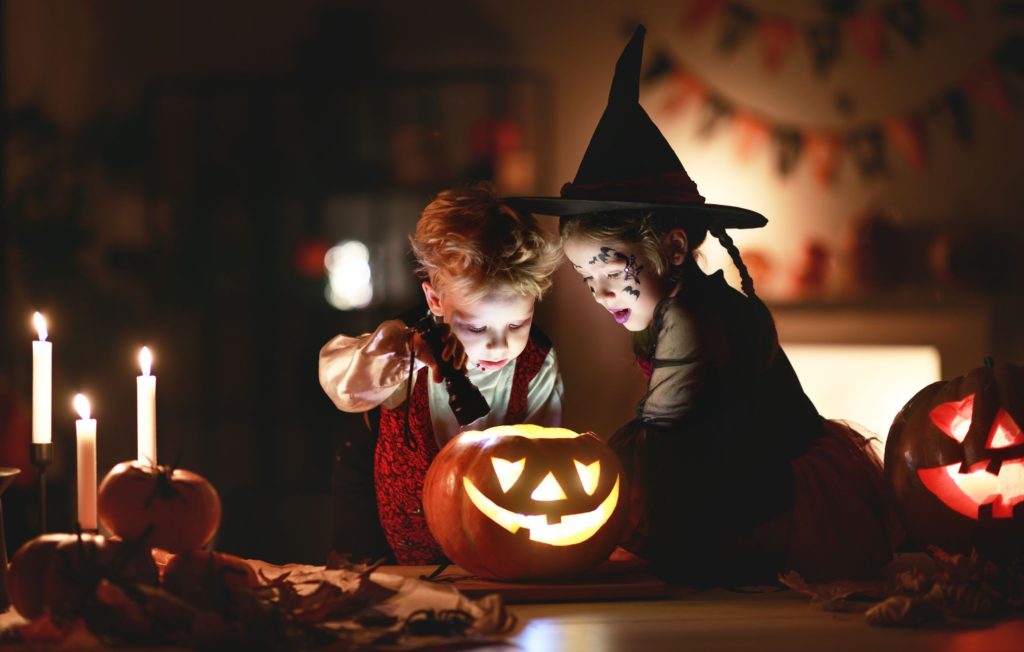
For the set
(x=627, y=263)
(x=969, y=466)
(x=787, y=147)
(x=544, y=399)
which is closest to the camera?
(x=969, y=466)

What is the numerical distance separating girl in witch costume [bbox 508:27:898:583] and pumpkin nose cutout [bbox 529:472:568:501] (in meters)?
0.15

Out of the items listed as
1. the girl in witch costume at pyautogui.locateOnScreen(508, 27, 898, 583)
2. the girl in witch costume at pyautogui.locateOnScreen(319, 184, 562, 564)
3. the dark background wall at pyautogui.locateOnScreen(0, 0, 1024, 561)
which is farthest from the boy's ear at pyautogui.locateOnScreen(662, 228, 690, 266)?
the dark background wall at pyautogui.locateOnScreen(0, 0, 1024, 561)

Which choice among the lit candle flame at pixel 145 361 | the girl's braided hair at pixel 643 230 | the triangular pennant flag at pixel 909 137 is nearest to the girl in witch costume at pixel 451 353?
the girl's braided hair at pixel 643 230

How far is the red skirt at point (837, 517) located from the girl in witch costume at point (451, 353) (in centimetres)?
42

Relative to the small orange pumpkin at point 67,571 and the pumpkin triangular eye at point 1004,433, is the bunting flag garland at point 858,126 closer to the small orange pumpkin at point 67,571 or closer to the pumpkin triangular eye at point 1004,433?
the pumpkin triangular eye at point 1004,433

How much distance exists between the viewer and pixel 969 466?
51.9 inches

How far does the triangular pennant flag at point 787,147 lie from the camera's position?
4.25m

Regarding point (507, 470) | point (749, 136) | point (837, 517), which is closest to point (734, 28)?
point (749, 136)

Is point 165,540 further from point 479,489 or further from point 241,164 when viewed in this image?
point 241,164

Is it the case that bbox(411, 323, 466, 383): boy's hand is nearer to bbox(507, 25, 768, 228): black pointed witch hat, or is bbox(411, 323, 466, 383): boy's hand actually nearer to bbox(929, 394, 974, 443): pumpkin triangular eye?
bbox(507, 25, 768, 228): black pointed witch hat

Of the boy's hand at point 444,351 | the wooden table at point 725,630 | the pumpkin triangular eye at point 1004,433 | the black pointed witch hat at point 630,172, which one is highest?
the black pointed witch hat at point 630,172

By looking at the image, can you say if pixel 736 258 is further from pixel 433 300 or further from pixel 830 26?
pixel 830 26

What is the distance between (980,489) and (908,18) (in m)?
3.28

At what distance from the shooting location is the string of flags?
416 centimetres
